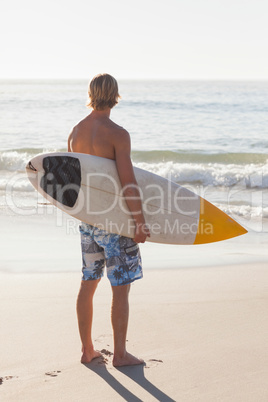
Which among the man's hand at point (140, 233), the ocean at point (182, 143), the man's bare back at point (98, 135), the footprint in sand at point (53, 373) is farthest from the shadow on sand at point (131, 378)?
the ocean at point (182, 143)

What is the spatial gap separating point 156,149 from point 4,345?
12595 mm

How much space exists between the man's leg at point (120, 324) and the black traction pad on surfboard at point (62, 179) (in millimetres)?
557

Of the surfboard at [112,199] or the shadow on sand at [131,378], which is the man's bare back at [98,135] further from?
the shadow on sand at [131,378]

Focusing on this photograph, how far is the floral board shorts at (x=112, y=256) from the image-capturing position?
2811 millimetres

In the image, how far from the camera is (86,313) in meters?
2.92

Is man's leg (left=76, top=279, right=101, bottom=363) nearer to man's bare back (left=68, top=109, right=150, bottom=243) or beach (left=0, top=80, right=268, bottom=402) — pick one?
beach (left=0, top=80, right=268, bottom=402)

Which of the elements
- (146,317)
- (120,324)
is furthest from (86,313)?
(146,317)

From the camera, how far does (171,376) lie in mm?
2758

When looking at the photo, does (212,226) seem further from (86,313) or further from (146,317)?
(86,313)

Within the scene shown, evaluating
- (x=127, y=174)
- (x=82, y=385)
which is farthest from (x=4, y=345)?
(x=127, y=174)

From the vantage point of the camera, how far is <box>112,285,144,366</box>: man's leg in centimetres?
285

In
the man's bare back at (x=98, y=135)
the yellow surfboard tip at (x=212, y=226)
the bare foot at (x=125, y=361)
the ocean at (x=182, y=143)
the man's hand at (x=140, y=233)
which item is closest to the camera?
the man's bare back at (x=98, y=135)

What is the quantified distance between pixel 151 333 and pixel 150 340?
0.33ft

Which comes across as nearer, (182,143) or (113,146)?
(113,146)
